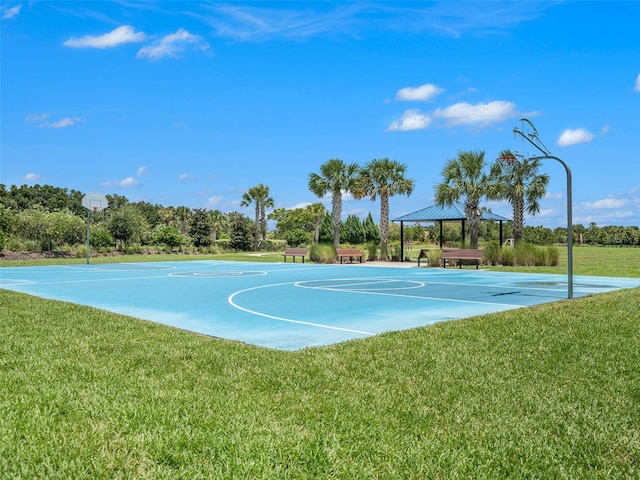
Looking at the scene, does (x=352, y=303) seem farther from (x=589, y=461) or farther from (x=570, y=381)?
(x=589, y=461)

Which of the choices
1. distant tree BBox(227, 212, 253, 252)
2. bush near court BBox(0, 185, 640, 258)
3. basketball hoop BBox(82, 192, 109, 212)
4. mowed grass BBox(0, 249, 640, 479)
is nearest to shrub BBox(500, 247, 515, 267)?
bush near court BBox(0, 185, 640, 258)

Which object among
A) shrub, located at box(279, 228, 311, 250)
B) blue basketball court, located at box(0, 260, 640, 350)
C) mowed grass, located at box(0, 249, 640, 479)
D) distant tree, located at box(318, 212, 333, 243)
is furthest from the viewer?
distant tree, located at box(318, 212, 333, 243)

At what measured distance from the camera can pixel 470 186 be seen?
30859 mm

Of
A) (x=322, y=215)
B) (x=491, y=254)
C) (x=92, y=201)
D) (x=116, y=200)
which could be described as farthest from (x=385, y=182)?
(x=116, y=200)

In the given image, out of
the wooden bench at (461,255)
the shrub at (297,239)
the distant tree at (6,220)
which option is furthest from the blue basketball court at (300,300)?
the shrub at (297,239)

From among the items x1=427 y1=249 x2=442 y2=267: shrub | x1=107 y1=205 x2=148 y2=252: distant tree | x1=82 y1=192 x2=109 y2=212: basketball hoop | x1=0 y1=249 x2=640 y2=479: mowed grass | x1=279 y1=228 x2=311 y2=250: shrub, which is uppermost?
x1=82 y1=192 x2=109 y2=212: basketball hoop

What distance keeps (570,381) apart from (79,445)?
184 inches

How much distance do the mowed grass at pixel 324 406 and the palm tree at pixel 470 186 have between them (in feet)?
76.1

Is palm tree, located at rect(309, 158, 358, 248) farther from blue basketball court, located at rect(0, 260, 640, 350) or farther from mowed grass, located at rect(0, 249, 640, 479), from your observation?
mowed grass, located at rect(0, 249, 640, 479)

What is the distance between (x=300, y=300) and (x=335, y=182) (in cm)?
2585

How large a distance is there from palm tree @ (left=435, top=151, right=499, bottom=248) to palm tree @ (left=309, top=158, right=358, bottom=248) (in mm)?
8172

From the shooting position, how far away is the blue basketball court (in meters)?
9.21

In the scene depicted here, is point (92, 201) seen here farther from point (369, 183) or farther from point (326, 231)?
point (326, 231)

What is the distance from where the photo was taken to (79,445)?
3.91 metres
